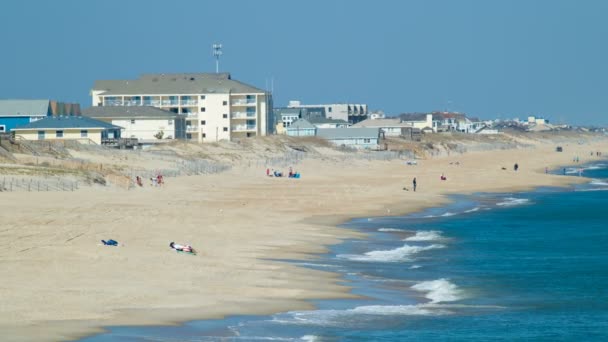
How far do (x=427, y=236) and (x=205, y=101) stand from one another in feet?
200

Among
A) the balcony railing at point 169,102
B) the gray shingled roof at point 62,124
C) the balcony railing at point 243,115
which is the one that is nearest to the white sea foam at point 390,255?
the gray shingled roof at point 62,124

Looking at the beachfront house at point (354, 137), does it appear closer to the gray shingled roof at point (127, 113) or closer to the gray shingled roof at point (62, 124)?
the gray shingled roof at point (127, 113)

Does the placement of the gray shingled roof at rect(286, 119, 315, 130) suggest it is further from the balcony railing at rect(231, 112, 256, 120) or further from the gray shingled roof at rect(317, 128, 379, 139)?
the balcony railing at rect(231, 112, 256, 120)

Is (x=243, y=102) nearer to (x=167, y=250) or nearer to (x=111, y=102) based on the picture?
(x=111, y=102)

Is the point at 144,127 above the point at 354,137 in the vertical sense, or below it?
above

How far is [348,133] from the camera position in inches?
4606

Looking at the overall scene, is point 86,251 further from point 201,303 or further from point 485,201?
point 485,201

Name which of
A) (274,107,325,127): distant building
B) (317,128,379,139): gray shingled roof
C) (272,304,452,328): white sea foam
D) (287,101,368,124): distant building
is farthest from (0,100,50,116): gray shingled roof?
(287,101,368,124): distant building

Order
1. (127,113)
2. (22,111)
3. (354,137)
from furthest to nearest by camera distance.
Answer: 1. (354,137)
2. (127,113)
3. (22,111)

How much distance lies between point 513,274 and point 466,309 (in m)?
6.10

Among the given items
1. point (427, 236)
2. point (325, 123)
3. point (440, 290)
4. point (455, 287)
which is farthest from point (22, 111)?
point (440, 290)

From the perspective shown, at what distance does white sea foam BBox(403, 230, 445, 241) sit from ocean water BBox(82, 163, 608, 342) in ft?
0.15

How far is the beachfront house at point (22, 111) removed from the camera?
81.6m

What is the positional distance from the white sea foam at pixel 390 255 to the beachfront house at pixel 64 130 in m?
40.4
